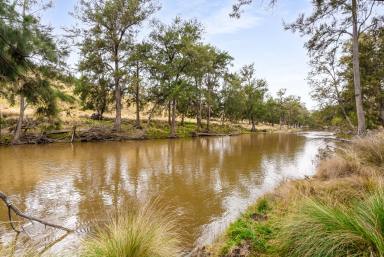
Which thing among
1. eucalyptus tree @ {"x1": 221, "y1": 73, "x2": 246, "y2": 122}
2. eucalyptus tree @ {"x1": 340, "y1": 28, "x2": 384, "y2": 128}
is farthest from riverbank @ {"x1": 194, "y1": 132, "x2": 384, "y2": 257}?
eucalyptus tree @ {"x1": 221, "y1": 73, "x2": 246, "y2": 122}

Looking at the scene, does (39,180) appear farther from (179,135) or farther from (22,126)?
(179,135)

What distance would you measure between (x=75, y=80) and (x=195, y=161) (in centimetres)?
1144

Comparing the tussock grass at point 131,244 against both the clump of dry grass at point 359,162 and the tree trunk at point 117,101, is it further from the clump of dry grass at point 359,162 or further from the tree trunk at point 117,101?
the tree trunk at point 117,101

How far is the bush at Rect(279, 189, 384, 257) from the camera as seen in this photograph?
289cm

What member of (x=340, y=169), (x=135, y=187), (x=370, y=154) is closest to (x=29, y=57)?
(x=135, y=187)

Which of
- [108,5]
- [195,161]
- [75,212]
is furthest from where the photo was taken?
[108,5]

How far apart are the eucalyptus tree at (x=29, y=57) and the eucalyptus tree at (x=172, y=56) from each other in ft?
93.9

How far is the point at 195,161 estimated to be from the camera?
1556 centimetres

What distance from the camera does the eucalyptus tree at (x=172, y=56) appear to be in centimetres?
3359

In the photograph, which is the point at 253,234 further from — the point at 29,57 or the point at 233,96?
the point at 233,96

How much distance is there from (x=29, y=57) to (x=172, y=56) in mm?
31989

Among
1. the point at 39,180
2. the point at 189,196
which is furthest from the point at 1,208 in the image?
the point at 189,196

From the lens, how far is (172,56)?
35.3 metres

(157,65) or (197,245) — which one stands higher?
(157,65)
